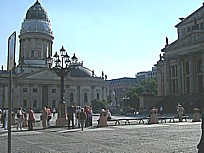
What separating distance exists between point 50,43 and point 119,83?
77.0 m

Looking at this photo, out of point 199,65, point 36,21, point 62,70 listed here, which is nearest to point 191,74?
point 199,65

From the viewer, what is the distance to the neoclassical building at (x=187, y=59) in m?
59.3

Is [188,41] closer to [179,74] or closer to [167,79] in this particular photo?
[179,74]

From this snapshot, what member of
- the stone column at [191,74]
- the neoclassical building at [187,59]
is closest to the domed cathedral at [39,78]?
the neoclassical building at [187,59]

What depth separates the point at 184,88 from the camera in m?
63.2

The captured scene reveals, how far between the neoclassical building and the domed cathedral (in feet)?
138

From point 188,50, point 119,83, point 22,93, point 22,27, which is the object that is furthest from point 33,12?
point 119,83

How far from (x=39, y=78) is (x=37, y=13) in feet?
74.1

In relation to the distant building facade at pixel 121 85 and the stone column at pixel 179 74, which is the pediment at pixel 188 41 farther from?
the distant building facade at pixel 121 85

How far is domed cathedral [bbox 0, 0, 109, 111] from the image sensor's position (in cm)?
10029

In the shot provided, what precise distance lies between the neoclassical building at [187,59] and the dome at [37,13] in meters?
52.6

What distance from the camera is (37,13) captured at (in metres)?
109

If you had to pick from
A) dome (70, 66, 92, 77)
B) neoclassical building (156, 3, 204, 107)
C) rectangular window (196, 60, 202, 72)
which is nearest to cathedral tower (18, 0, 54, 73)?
dome (70, 66, 92, 77)

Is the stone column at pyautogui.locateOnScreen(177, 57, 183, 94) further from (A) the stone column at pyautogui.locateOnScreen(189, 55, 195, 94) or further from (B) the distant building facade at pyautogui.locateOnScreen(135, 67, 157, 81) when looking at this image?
(B) the distant building facade at pyautogui.locateOnScreen(135, 67, 157, 81)
